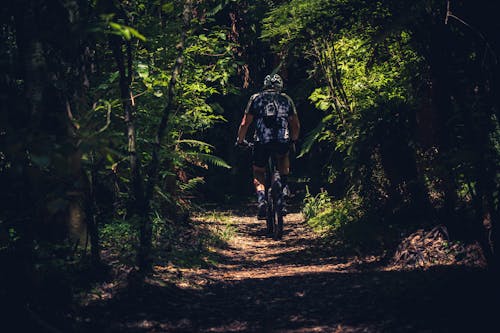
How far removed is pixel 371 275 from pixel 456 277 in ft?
3.49

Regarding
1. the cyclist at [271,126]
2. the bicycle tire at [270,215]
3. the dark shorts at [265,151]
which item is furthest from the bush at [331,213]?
the dark shorts at [265,151]

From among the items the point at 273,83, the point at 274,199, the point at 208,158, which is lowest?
the point at 274,199

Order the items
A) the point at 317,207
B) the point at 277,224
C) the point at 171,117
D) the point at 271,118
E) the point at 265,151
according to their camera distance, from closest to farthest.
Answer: the point at 171,117, the point at 277,224, the point at 271,118, the point at 265,151, the point at 317,207

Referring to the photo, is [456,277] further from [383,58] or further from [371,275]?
[383,58]

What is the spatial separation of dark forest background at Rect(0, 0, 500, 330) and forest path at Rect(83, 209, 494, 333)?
0.43m

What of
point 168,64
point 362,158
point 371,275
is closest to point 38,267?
point 371,275

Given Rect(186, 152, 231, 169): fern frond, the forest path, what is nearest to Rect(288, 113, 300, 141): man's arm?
Rect(186, 152, 231, 169): fern frond

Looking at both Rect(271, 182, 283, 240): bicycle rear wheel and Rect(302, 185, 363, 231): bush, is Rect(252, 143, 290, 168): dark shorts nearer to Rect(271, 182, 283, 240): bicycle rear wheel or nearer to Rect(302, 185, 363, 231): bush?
Rect(271, 182, 283, 240): bicycle rear wheel

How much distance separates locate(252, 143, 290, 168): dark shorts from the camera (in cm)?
845

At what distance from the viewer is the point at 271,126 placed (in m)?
8.43

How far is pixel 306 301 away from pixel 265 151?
4.14m

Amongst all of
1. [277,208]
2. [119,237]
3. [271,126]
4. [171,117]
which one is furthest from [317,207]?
[119,237]

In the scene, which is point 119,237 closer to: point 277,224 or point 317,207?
point 277,224

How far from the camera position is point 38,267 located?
3.83 m
